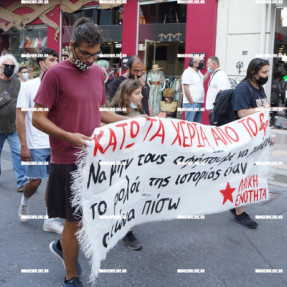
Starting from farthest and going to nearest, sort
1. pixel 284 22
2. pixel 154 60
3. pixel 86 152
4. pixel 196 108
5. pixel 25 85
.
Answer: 1. pixel 154 60
2. pixel 284 22
3. pixel 196 108
4. pixel 25 85
5. pixel 86 152

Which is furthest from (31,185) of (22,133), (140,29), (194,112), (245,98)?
(140,29)

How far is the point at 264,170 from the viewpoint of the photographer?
444 centimetres

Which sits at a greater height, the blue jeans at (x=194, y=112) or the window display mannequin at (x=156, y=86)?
the window display mannequin at (x=156, y=86)

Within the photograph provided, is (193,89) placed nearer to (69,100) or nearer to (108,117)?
(108,117)

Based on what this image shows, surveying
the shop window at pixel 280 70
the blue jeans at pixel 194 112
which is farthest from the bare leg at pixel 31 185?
the shop window at pixel 280 70

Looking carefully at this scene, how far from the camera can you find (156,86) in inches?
432

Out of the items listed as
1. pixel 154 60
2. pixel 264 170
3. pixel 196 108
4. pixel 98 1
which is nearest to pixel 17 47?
pixel 98 1

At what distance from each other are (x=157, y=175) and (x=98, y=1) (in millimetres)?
10052

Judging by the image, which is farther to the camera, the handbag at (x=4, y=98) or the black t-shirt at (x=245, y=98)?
the handbag at (x=4, y=98)

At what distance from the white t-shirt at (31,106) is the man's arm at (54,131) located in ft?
4.91

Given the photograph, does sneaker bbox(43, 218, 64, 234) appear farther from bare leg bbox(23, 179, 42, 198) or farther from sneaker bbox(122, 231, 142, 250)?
sneaker bbox(122, 231, 142, 250)

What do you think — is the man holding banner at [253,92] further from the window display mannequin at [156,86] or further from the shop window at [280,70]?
the window display mannequin at [156,86]

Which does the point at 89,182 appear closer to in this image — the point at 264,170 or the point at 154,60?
the point at 264,170

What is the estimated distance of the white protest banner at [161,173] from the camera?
9.11ft
